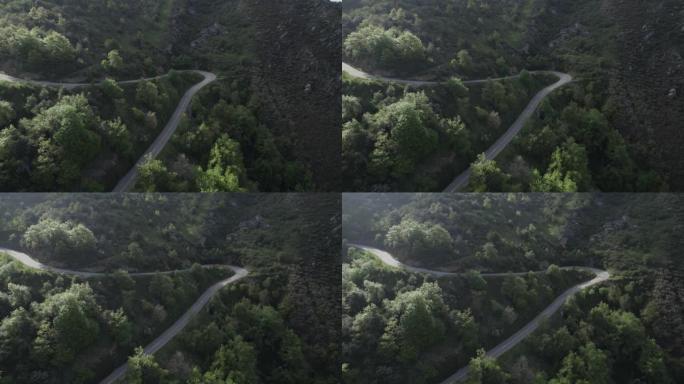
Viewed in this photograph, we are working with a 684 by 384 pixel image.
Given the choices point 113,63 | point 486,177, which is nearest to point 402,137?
point 486,177

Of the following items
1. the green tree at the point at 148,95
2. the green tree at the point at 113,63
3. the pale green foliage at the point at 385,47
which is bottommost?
the green tree at the point at 148,95

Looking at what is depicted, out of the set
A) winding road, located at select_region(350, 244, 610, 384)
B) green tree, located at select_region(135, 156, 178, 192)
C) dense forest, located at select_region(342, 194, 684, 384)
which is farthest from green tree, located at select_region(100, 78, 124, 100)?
winding road, located at select_region(350, 244, 610, 384)

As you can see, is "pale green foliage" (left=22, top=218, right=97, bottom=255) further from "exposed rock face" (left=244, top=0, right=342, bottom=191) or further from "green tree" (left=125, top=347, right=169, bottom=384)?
"exposed rock face" (left=244, top=0, right=342, bottom=191)

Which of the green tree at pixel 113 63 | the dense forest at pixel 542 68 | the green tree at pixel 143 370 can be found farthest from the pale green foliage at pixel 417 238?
the green tree at pixel 113 63

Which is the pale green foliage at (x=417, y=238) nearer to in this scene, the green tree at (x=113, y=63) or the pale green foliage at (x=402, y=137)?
the pale green foliage at (x=402, y=137)

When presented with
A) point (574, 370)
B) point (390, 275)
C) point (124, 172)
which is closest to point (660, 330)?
point (574, 370)
